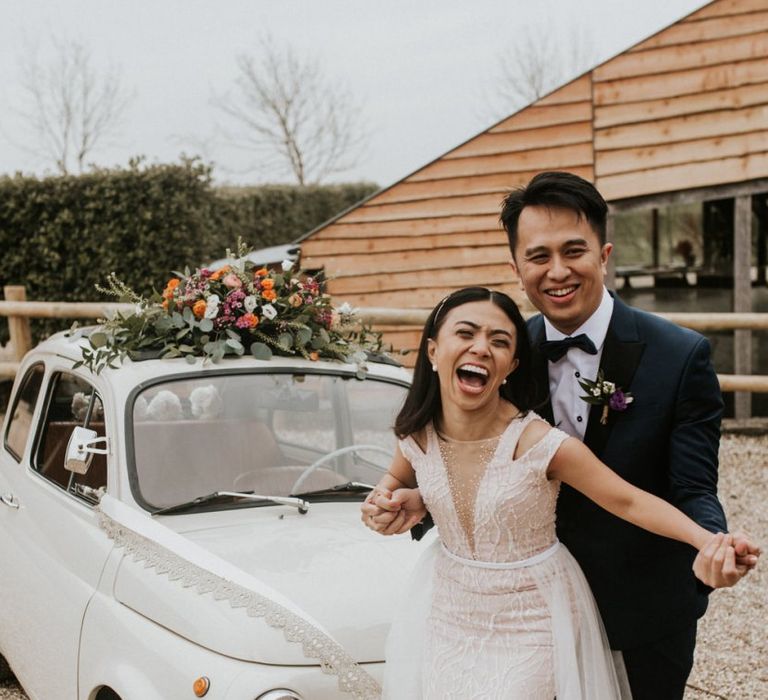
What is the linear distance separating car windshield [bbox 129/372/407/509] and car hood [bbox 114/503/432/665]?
0.16 m

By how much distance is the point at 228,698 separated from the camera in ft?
8.14

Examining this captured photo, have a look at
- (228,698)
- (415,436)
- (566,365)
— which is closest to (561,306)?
(566,365)

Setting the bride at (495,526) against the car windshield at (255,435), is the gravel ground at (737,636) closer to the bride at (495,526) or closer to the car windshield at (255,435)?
the car windshield at (255,435)

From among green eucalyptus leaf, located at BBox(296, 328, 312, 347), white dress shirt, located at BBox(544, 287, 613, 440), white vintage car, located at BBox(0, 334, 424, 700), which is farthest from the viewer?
green eucalyptus leaf, located at BBox(296, 328, 312, 347)

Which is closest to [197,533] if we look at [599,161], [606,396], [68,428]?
[68,428]

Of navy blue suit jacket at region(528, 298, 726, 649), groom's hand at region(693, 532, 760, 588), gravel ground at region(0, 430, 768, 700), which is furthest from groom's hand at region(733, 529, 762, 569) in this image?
gravel ground at region(0, 430, 768, 700)

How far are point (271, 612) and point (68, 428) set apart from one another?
5.53ft

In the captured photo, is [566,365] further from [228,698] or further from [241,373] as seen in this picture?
[241,373]

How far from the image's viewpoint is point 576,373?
243 centimetres

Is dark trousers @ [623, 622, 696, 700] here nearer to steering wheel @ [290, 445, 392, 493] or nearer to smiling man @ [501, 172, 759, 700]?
smiling man @ [501, 172, 759, 700]

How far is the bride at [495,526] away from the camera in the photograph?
223cm

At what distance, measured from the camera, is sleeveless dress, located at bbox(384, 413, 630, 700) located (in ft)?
7.31

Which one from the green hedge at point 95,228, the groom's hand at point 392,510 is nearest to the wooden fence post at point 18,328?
the green hedge at point 95,228

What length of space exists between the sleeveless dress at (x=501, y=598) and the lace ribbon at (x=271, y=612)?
0.58ft
